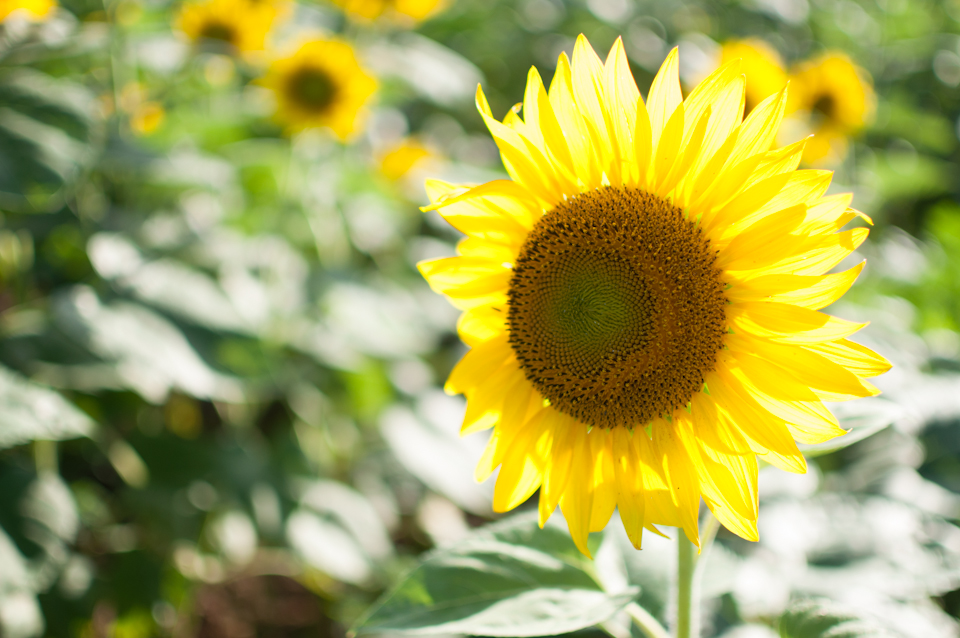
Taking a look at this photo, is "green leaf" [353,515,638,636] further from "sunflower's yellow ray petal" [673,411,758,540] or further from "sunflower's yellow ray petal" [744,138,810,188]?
"sunflower's yellow ray petal" [744,138,810,188]

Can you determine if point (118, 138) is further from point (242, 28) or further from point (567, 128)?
point (567, 128)

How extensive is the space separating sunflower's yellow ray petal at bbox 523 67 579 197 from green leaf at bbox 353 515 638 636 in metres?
0.58

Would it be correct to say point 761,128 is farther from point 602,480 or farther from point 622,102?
point 602,480

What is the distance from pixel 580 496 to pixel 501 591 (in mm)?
187

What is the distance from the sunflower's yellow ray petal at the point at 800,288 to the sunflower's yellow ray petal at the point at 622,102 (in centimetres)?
24

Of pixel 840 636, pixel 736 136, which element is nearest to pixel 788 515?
pixel 840 636

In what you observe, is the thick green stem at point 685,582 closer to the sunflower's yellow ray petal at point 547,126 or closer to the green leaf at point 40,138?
the sunflower's yellow ray petal at point 547,126

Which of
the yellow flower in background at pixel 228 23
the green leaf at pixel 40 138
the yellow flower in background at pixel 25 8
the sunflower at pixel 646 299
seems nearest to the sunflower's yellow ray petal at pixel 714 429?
the sunflower at pixel 646 299

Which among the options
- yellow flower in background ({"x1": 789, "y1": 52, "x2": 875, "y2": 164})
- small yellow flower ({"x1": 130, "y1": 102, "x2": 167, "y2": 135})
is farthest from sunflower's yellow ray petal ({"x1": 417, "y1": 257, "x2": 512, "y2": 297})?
yellow flower in background ({"x1": 789, "y1": 52, "x2": 875, "y2": 164})

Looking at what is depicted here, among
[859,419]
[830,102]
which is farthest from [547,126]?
[830,102]

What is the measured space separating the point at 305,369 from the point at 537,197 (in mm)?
1775

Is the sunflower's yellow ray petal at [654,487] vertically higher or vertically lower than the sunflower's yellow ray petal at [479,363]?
lower

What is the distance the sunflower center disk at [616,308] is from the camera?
968 millimetres

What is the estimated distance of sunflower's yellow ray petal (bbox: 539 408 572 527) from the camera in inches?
39.6
